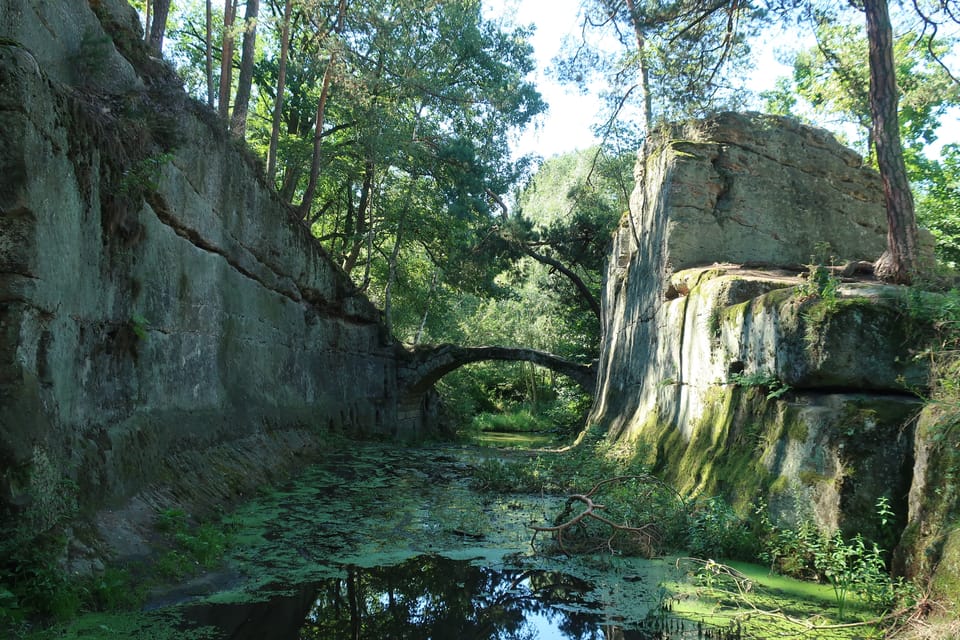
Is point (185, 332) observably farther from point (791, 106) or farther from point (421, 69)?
point (791, 106)

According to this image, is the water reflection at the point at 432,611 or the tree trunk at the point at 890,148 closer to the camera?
the water reflection at the point at 432,611

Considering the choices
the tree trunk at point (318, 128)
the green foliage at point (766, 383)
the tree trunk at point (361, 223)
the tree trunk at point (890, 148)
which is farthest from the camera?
the tree trunk at point (361, 223)

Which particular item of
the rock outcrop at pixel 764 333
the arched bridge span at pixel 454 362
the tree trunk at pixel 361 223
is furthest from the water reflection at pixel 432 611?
the tree trunk at pixel 361 223

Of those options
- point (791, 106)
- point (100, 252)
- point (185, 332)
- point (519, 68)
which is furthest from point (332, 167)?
point (791, 106)

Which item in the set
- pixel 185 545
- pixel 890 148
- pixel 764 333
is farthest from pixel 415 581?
pixel 890 148

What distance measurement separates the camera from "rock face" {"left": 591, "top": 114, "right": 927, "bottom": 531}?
204 inches

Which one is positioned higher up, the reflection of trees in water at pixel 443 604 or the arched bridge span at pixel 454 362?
the arched bridge span at pixel 454 362

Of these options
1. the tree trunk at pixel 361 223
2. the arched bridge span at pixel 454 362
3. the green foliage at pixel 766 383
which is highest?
the tree trunk at pixel 361 223

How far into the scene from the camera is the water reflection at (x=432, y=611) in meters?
4.04

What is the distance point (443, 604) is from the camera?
15.1ft

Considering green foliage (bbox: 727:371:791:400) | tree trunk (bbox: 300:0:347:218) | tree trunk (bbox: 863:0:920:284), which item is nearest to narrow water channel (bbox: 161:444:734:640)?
green foliage (bbox: 727:371:791:400)

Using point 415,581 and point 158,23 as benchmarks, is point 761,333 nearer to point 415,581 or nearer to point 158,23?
point 415,581

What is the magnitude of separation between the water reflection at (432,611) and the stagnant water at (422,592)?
0.04 feet

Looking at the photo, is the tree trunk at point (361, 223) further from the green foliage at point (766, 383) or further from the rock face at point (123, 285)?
the green foliage at point (766, 383)
